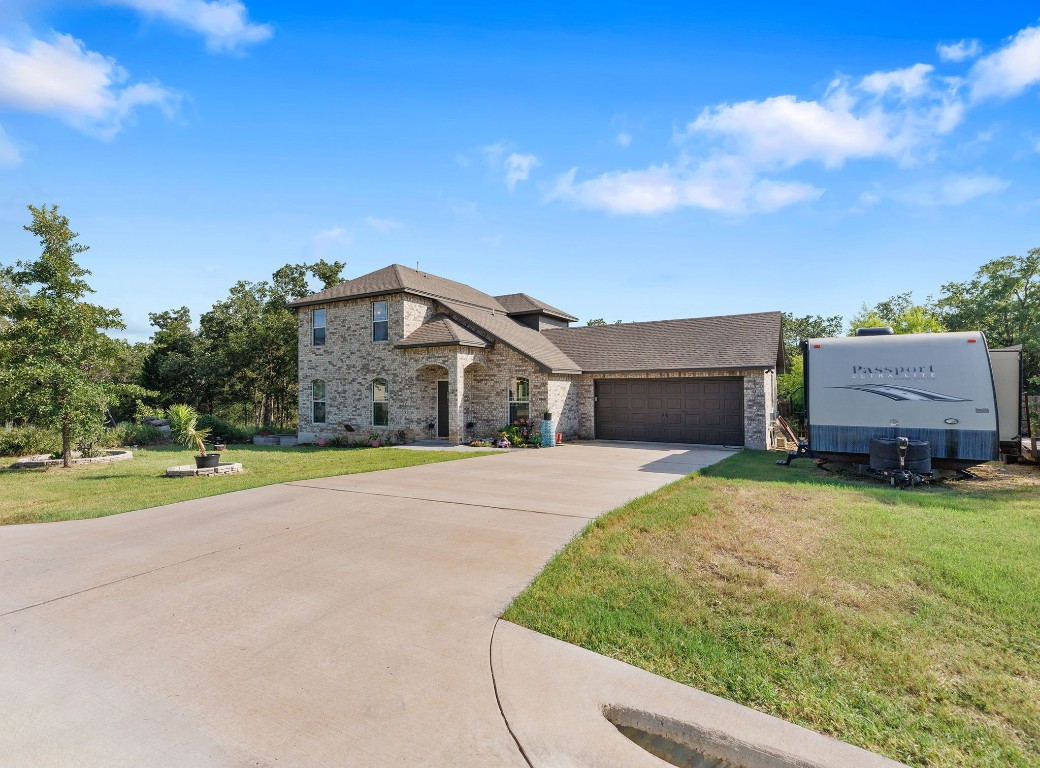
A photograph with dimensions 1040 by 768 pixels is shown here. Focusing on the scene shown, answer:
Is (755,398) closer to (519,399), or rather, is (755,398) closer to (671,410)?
(671,410)

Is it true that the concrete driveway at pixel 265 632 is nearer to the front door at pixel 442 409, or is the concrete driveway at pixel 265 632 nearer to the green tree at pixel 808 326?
the front door at pixel 442 409

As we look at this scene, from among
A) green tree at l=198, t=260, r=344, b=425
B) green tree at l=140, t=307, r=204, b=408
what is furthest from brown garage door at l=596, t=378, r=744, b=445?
green tree at l=140, t=307, r=204, b=408

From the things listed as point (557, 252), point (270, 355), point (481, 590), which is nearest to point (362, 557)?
point (481, 590)

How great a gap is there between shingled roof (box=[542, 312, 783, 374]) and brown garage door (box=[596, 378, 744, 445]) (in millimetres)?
696

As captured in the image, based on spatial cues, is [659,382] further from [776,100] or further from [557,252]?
[776,100]

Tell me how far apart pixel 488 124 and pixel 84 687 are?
1241 cm

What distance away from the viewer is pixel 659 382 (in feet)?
59.2

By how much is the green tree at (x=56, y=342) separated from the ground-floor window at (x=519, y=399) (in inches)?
458

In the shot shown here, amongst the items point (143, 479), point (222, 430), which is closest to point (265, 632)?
point (143, 479)

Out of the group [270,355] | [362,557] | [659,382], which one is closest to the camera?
[362,557]

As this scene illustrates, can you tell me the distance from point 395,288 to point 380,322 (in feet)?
5.46

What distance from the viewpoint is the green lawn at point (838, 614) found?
284cm

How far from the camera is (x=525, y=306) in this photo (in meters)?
24.8

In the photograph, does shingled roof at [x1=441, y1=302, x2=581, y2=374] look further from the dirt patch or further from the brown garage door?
the dirt patch
